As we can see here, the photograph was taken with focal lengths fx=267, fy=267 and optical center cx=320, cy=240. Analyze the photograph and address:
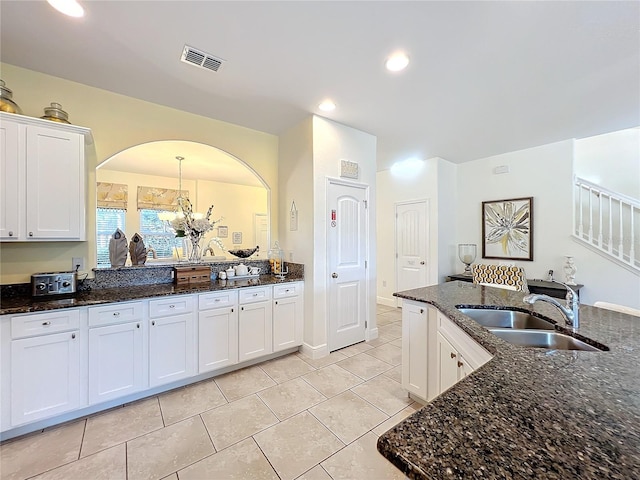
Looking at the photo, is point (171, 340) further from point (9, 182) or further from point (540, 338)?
point (540, 338)

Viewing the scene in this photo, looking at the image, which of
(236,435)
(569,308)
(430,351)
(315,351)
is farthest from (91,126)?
(569,308)

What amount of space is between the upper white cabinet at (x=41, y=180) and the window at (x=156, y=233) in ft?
10.7

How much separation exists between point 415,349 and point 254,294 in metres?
1.69

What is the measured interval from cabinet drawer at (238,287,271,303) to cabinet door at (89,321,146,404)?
917 millimetres

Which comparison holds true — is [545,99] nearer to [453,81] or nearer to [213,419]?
[453,81]

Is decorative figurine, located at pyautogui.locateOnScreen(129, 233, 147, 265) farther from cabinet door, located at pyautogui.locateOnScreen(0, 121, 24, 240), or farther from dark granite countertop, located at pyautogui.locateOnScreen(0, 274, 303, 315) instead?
cabinet door, located at pyautogui.locateOnScreen(0, 121, 24, 240)

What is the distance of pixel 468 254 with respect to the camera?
15.8 ft

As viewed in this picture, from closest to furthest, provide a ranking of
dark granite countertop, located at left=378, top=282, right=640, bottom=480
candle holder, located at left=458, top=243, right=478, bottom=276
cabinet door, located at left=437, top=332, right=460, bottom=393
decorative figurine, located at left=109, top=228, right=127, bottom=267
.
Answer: dark granite countertop, located at left=378, top=282, right=640, bottom=480 → cabinet door, located at left=437, top=332, right=460, bottom=393 → decorative figurine, located at left=109, top=228, right=127, bottom=267 → candle holder, located at left=458, top=243, right=478, bottom=276

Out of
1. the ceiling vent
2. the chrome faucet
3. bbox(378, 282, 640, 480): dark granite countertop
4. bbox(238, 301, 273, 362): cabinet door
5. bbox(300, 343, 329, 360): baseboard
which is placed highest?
the ceiling vent

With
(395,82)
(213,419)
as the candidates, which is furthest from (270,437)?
(395,82)

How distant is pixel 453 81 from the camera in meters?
2.47

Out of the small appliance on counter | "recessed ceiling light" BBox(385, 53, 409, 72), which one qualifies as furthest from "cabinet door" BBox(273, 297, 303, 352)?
"recessed ceiling light" BBox(385, 53, 409, 72)

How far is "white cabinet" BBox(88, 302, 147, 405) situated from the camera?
2.09 m

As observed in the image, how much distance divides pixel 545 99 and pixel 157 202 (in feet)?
22.7
